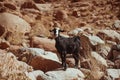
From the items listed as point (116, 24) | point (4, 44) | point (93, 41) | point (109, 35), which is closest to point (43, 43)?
point (4, 44)

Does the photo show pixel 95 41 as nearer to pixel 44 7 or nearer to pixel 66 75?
pixel 66 75

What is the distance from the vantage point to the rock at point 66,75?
766 cm

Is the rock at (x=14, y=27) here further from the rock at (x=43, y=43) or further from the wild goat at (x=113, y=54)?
the wild goat at (x=113, y=54)

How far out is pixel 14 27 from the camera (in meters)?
13.4

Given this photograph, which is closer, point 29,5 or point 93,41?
point 93,41

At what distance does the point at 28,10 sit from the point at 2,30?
3.76 m

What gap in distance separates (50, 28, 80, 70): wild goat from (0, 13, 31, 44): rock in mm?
2569

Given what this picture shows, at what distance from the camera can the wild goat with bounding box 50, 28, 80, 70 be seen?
914 centimetres

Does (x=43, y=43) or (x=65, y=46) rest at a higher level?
(x=65, y=46)

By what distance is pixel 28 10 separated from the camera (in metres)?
16.4

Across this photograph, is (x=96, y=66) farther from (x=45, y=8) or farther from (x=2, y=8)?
(x=45, y=8)

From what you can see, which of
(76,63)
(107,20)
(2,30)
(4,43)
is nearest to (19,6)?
(107,20)

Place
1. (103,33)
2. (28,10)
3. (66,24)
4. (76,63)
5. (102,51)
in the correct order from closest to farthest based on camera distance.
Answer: (76,63) < (102,51) < (103,33) < (66,24) < (28,10)

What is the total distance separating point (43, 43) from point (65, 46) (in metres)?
1.84
